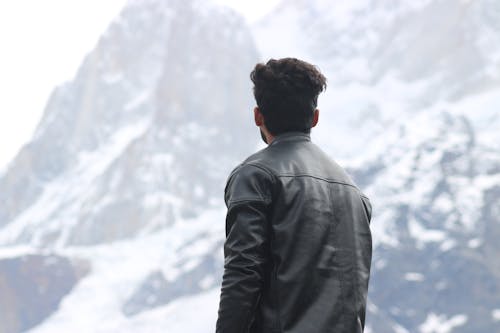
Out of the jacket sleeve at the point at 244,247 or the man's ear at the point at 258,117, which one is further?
the man's ear at the point at 258,117

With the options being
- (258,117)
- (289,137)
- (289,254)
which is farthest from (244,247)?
(258,117)

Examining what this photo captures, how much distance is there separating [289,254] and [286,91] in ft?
3.00

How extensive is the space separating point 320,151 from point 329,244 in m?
0.62

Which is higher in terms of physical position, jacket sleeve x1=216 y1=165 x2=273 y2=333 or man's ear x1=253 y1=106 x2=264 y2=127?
man's ear x1=253 y1=106 x2=264 y2=127

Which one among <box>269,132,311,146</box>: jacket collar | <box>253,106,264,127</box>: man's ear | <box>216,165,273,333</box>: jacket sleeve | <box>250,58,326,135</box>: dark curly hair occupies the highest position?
<box>250,58,326,135</box>: dark curly hair

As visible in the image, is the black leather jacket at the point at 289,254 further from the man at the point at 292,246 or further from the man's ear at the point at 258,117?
the man's ear at the point at 258,117

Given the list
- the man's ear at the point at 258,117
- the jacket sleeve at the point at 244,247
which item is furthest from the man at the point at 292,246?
the man's ear at the point at 258,117

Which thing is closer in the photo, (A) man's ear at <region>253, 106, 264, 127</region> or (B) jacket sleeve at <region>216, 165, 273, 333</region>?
(B) jacket sleeve at <region>216, 165, 273, 333</region>

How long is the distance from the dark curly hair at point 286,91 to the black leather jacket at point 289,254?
0.97 ft

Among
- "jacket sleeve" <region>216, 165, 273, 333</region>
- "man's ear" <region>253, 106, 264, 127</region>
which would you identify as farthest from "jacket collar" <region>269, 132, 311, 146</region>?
"jacket sleeve" <region>216, 165, 273, 333</region>

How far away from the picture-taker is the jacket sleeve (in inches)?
195

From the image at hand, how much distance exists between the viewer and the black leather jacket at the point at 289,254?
16.4 feet

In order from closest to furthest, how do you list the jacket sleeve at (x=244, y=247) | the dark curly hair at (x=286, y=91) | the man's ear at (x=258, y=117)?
the jacket sleeve at (x=244, y=247)
the dark curly hair at (x=286, y=91)
the man's ear at (x=258, y=117)

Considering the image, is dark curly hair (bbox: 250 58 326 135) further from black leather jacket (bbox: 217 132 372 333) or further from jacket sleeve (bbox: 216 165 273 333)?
jacket sleeve (bbox: 216 165 273 333)
